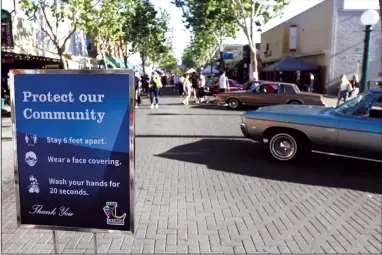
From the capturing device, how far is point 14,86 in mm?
2805

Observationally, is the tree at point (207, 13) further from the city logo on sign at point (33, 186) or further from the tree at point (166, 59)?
the tree at point (166, 59)

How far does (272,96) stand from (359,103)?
33.6ft

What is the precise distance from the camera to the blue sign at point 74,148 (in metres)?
2.71

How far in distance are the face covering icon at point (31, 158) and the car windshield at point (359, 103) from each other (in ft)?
18.8

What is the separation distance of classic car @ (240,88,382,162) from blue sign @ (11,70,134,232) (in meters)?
5.07

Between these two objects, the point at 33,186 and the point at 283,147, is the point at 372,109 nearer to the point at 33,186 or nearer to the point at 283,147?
the point at 283,147

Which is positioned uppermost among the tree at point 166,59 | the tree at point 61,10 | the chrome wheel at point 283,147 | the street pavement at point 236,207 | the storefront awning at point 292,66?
the tree at point 166,59

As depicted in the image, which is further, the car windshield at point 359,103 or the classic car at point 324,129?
the car windshield at point 359,103

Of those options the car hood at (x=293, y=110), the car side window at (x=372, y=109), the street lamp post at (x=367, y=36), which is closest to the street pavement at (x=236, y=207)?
the car hood at (x=293, y=110)

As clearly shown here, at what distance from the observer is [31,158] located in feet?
9.45

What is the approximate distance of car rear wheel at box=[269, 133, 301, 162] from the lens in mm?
7352

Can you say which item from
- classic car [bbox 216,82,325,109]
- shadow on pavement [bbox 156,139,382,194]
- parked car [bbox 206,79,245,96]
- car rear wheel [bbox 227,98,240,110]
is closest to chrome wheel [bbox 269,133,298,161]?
shadow on pavement [bbox 156,139,382,194]

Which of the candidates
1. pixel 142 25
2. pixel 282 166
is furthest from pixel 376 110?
pixel 142 25

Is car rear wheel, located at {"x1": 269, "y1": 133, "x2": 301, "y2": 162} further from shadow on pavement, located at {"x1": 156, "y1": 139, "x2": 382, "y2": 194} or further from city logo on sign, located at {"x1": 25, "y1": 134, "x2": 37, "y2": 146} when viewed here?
city logo on sign, located at {"x1": 25, "y1": 134, "x2": 37, "y2": 146}
